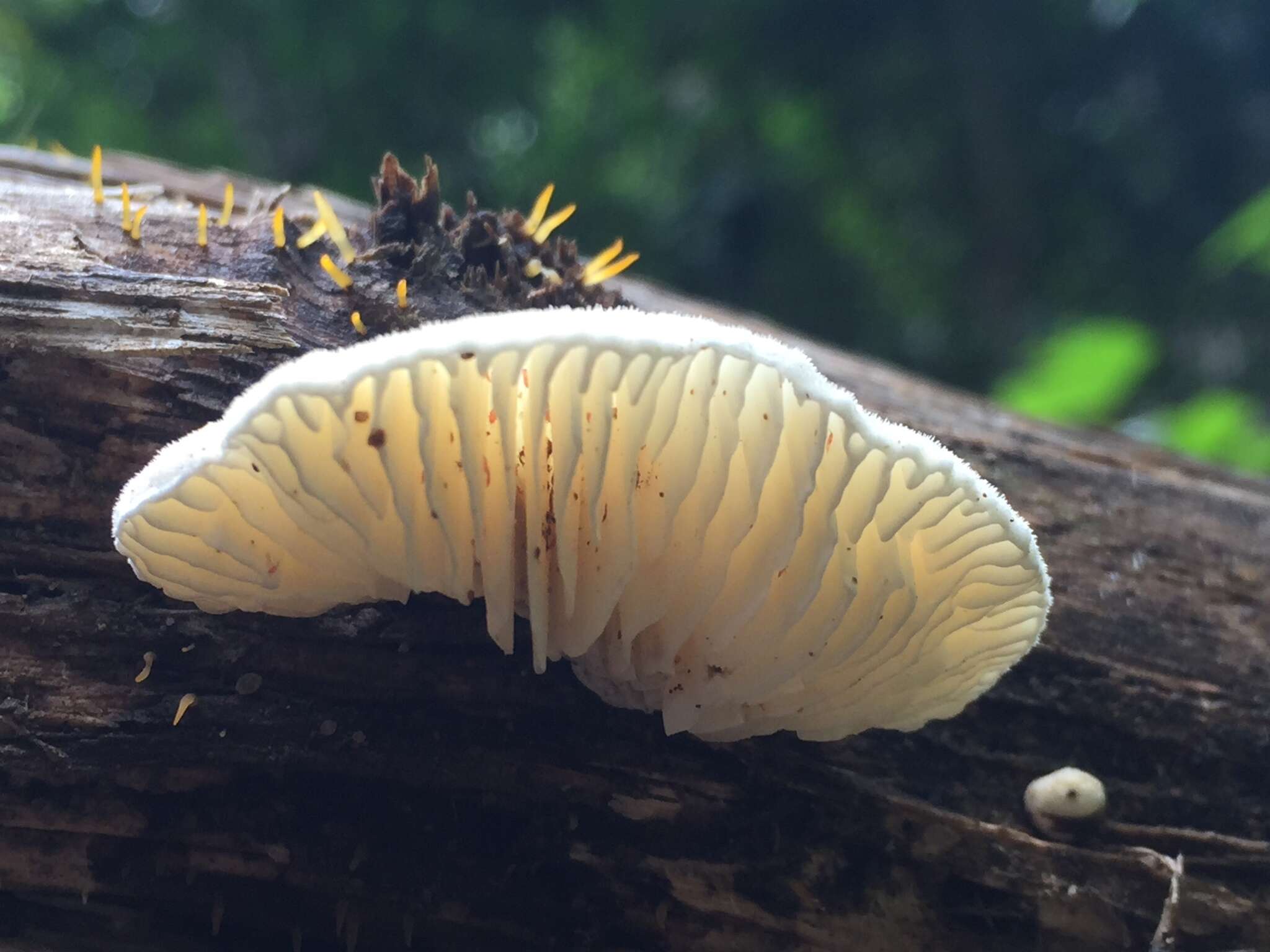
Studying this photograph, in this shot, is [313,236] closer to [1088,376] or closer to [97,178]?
[97,178]

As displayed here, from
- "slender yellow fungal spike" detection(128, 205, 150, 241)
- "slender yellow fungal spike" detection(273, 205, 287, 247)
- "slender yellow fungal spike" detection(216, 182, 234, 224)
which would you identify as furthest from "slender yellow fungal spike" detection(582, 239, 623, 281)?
"slender yellow fungal spike" detection(128, 205, 150, 241)

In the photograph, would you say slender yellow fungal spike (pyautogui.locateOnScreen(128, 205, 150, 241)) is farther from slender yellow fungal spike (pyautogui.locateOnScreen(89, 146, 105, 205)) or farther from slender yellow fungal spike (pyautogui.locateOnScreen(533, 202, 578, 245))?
slender yellow fungal spike (pyautogui.locateOnScreen(533, 202, 578, 245))

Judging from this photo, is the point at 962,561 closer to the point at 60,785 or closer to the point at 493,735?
the point at 493,735

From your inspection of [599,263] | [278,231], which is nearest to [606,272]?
[599,263]

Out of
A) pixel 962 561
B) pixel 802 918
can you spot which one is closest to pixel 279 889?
pixel 802 918

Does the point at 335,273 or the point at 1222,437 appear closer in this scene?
the point at 335,273

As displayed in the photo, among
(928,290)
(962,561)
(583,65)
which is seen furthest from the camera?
(928,290)

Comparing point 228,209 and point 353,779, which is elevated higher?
point 228,209

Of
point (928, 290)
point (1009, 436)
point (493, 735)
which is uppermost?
point (928, 290)
